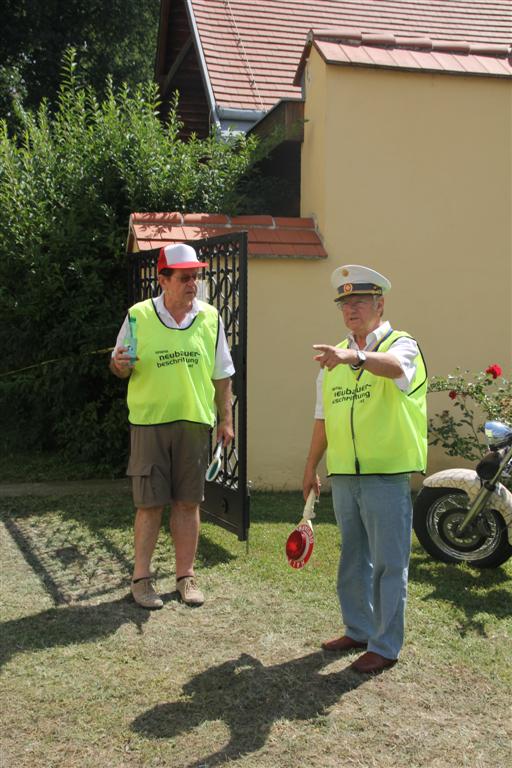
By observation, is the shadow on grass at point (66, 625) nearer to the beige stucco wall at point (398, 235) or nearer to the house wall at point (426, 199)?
the beige stucco wall at point (398, 235)

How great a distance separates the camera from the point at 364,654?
4102mm

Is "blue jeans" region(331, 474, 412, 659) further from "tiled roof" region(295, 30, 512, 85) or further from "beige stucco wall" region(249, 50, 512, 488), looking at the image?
"tiled roof" region(295, 30, 512, 85)

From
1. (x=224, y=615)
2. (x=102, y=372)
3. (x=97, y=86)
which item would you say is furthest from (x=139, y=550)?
(x=97, y=86)

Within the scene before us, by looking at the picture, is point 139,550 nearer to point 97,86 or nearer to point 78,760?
point 78,760

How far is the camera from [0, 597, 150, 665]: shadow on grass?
14.4ft

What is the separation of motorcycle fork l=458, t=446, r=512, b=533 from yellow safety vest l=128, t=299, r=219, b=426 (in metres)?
1.82

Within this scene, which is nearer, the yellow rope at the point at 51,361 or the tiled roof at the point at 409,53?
the tiled roof at the point at 409,53

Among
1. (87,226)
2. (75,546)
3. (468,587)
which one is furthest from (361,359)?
(87,226)

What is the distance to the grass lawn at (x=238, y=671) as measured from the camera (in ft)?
11.1

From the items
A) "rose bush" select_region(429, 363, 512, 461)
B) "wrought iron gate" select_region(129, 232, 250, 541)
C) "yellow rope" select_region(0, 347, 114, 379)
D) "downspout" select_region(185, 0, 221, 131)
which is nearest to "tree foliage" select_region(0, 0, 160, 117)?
"downspout" select_region(185, 0, 221, 131)

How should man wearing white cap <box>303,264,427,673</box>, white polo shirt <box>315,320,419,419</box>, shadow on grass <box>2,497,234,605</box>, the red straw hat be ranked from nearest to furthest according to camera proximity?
white polo shirt <box>315,320,419,419</box> < man wearing white cap <box>303,264,427,673</box> < the red straw hat < shadow on grass <box>2,497,234,605</box>

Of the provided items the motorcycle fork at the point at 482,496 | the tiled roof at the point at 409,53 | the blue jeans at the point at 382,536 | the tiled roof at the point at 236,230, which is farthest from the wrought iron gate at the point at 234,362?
the tiled roof at the point at 409,53

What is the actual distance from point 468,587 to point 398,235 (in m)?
3.77

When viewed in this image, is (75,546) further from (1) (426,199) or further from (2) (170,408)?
(1) (426,199)
